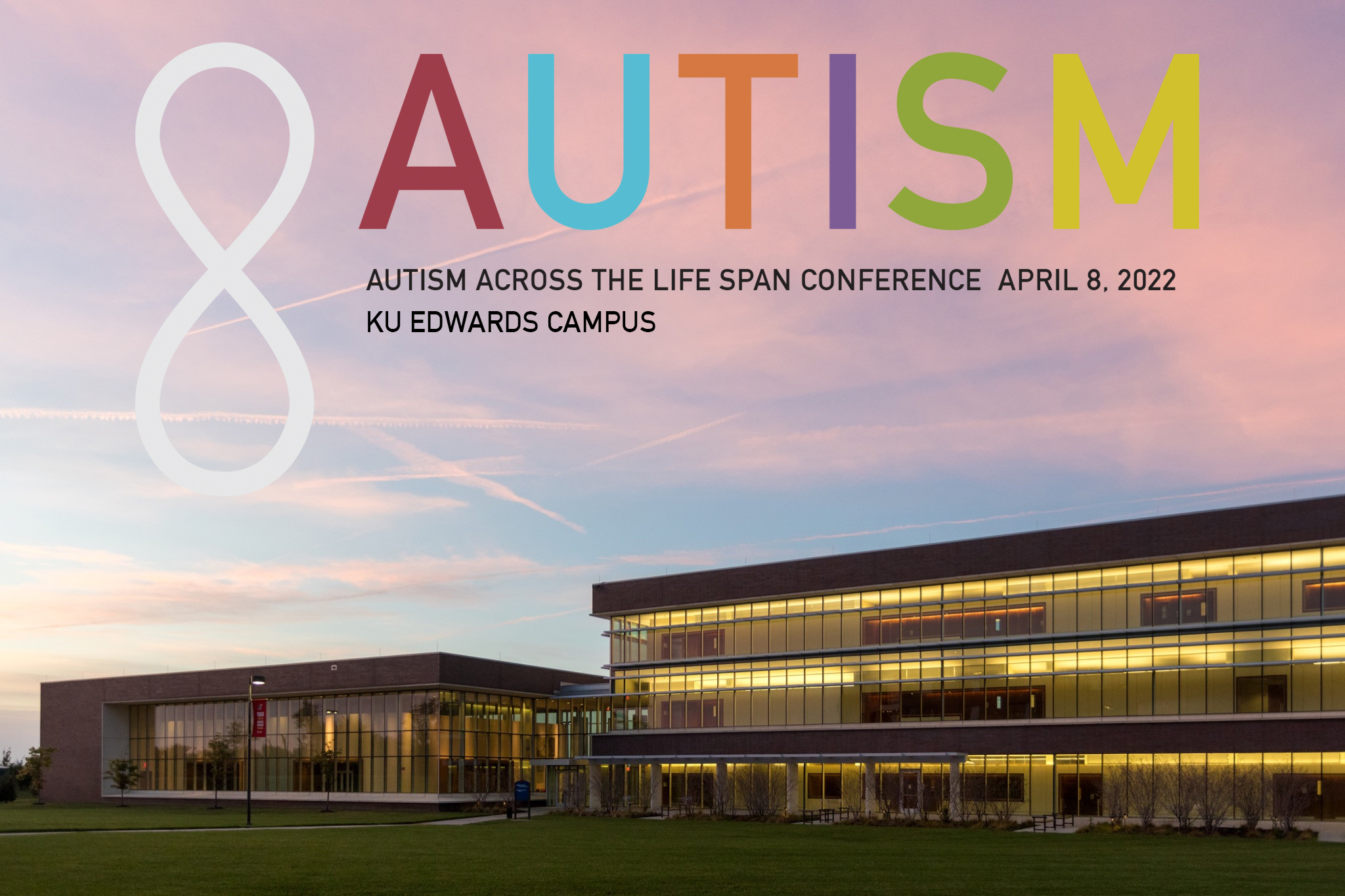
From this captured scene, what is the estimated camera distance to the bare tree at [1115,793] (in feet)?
176

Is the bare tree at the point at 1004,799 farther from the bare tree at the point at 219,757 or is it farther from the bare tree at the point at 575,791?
the bare tree at the point at 219,757

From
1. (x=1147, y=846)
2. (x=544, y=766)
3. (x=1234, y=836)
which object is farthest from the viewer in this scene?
(x=544, y=766)

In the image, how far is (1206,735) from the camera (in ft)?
180

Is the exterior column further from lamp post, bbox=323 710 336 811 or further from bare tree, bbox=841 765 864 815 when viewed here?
lamp post, bbox=323 710 336 811

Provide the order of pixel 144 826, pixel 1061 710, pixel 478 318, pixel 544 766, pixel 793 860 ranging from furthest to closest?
pixel 544 766 → pixel 1061 710 → pixel 144 826 → pixel 478 318 → pixel 793 860

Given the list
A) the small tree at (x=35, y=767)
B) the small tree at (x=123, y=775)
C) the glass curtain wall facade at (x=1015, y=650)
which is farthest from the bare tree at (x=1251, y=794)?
the small tree at (x=35, y=767)

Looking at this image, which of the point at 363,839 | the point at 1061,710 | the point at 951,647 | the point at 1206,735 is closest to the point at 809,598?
the point at 951,647

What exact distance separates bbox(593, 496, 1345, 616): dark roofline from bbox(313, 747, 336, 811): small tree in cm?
1968

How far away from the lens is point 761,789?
61.7 metres

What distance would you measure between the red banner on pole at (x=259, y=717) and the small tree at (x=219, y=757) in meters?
18.8

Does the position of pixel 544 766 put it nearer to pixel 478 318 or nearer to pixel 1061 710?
pixel 1061 710

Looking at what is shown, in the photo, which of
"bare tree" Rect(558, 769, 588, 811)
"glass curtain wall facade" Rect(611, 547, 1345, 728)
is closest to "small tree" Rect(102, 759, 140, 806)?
"bare tree" Rect(558, 769, 588, 811)

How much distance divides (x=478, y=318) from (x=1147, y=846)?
27038 millimetres

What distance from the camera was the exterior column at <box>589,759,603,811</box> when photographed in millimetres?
69812
